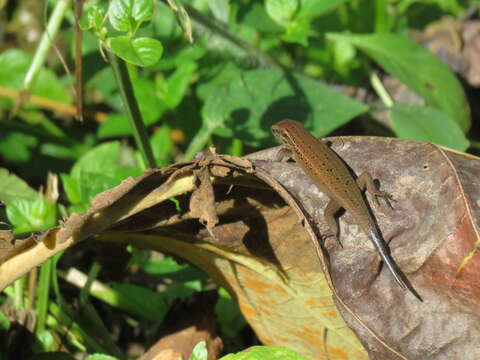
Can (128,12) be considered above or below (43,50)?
above

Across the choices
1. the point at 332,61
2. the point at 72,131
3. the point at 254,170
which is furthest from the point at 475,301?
the point at 72,131

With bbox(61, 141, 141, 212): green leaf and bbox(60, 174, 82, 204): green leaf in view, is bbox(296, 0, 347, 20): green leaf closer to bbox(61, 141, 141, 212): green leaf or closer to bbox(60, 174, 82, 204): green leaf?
bbox(61, 141, 141, 212): green leaf

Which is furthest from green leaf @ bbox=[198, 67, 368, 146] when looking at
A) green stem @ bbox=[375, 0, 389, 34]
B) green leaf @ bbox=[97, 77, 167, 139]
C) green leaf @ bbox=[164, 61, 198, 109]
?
green stem @ bbox=[375, 0, 389, 34]

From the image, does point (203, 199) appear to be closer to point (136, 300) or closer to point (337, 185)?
point (337, 185)

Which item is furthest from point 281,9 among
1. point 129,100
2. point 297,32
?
point 129,100

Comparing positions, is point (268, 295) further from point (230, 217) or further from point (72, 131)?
point (72, 131)

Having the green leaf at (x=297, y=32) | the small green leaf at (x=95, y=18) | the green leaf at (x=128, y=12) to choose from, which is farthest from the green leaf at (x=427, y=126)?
the small green leaf at (x=95, y=18)

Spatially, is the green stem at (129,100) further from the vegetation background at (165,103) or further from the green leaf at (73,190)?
the green leaf at (73,190)
